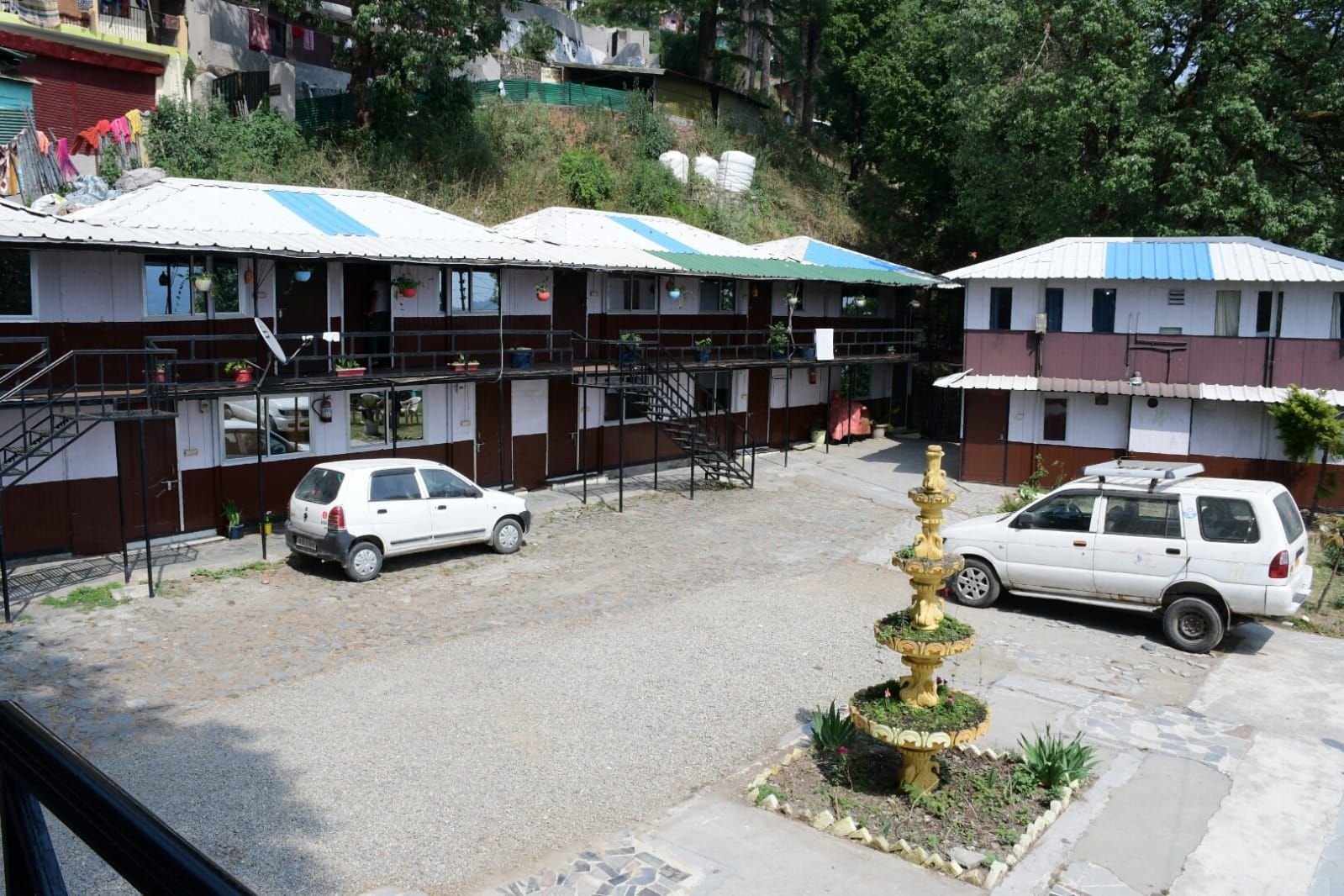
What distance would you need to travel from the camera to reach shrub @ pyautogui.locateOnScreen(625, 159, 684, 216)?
40688 millimetres

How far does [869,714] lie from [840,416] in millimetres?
24426

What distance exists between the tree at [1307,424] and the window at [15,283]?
2420 cm

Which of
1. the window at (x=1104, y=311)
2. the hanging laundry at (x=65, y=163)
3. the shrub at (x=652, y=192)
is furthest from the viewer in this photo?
the shrub at (x=652, y=192)

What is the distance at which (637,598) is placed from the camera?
16.9 meters

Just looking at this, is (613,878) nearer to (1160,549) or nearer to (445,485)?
(1160,549)

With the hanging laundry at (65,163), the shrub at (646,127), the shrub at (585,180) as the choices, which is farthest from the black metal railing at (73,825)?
the shrub at (646,127)

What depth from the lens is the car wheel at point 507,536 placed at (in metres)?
19.4

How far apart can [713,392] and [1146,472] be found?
14954 millimetres

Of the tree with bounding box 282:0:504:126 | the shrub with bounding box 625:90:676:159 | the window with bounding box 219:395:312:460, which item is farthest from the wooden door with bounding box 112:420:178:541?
the shrub with bounding box 625:90:676:159

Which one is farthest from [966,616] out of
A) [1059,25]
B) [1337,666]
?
[1059,25]

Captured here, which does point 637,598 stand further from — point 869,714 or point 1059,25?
point 1059,25

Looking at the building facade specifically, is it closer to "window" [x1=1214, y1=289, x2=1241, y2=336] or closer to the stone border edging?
"window" [x1=1214, y1=289, x2=1241, y2=336]

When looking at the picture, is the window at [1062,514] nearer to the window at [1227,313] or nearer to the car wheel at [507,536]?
the car wheel at [507,536]

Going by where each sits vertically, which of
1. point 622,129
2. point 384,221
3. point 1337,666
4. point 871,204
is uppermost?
point 622,129
